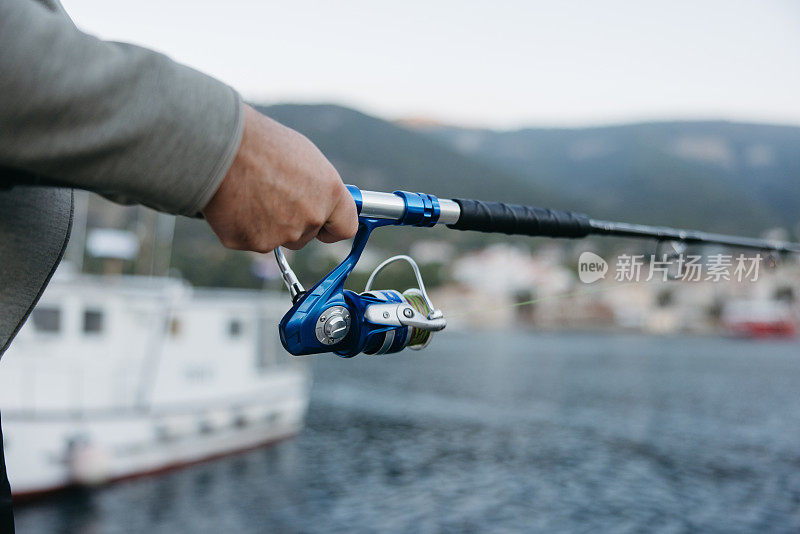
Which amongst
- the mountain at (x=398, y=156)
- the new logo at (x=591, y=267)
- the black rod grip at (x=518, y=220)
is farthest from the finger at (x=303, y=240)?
the mountain at (x=398, y=156)

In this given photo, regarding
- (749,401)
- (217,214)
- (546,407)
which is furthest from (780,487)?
(217,214)

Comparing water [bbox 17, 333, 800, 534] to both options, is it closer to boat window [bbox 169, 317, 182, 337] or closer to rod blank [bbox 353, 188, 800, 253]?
boat window [bbox 169, 317, 182, 337]

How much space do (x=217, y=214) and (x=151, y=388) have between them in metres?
22.4

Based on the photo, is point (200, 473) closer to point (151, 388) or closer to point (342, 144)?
point (151, 388)

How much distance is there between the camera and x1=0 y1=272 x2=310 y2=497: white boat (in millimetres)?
19234

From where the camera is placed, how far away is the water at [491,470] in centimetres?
2092

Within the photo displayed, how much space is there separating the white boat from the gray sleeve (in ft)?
60.5

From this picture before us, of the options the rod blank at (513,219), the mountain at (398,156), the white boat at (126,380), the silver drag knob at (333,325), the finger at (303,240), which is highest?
the mountain at (398,156)

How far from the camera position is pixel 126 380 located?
21250 mm

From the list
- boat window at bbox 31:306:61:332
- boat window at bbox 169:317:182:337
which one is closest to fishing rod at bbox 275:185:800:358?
boat window at bbox 31:306:61:332

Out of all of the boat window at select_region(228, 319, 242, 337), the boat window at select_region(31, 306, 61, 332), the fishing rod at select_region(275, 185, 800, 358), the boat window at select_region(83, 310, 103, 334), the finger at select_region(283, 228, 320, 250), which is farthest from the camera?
the boat window at select_region(228, 319, 242, 337)

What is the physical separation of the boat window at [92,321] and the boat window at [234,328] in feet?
15.1

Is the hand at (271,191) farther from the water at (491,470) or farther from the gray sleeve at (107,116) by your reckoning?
the water at (491,470)

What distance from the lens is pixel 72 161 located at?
92 cm
